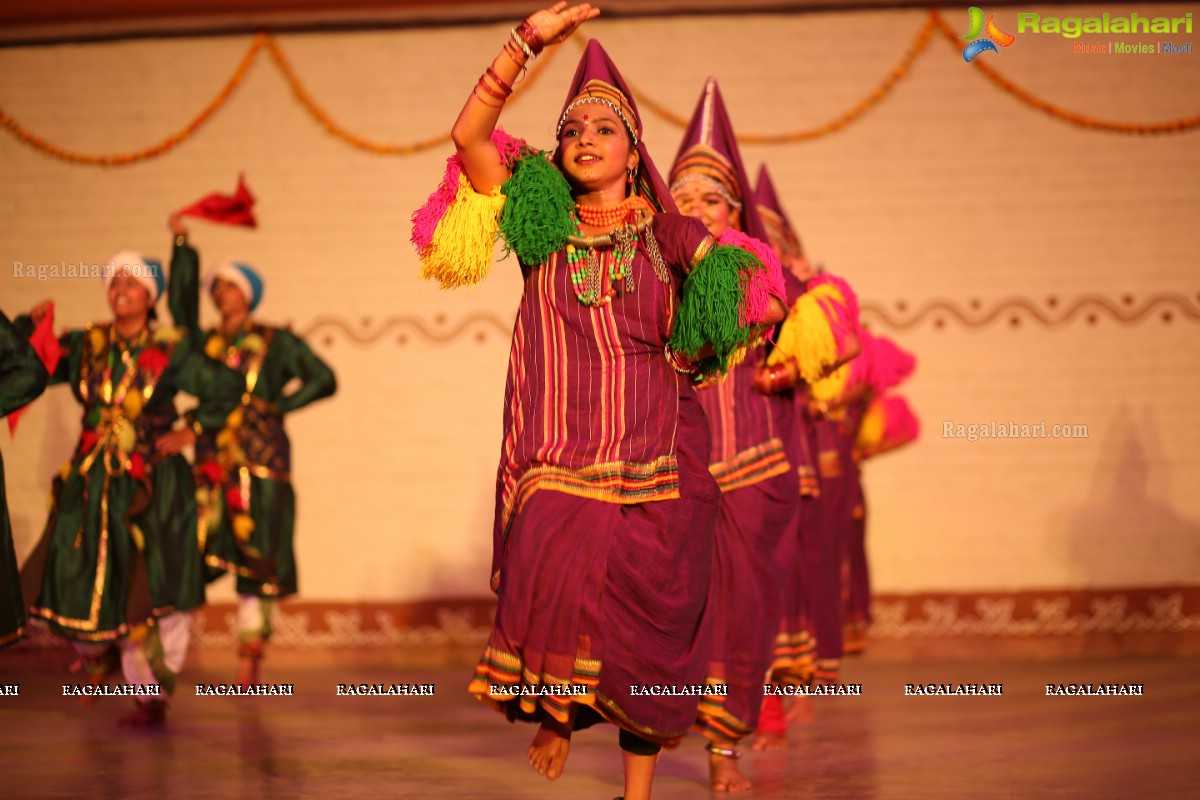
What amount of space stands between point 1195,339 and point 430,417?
15.0 feet

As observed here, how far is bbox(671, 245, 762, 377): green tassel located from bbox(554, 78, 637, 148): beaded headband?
0.43m

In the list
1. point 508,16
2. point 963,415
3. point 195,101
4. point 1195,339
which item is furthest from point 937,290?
point 195,101

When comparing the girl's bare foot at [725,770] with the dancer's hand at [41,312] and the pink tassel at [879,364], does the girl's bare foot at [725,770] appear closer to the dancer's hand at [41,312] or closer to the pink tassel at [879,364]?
the pink tassel at [879,364]

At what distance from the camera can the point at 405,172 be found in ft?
30.0

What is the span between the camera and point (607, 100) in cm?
380

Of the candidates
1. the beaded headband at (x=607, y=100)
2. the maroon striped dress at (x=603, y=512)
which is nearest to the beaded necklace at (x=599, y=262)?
the maroon striped dress at (x=603, y=512)

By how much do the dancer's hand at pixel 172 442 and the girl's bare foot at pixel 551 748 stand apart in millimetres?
3335

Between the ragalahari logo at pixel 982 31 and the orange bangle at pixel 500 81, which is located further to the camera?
the ragalahari logo at pixel 982 31

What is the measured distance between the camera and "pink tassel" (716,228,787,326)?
3.61m

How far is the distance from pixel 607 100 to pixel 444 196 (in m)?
0.48

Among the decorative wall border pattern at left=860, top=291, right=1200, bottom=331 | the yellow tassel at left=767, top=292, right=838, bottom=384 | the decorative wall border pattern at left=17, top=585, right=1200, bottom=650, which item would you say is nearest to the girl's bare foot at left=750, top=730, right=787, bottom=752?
the yellow tassel at left=767, top=292, right=838, bottom=384

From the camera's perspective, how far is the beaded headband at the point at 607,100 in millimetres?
3803

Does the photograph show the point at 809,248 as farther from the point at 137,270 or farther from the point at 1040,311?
the point at 137,270

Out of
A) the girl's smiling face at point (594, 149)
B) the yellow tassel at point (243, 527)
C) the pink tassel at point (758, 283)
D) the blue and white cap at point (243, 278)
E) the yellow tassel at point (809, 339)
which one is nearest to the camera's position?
the pink tassel at point (758, 283)
